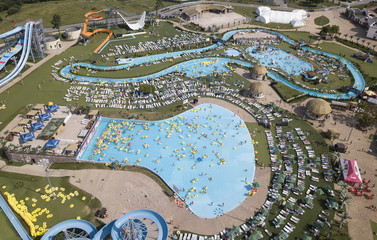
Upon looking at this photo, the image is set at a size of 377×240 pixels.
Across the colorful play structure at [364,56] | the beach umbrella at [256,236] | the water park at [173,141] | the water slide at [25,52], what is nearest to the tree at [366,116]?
the water park at [173,141]

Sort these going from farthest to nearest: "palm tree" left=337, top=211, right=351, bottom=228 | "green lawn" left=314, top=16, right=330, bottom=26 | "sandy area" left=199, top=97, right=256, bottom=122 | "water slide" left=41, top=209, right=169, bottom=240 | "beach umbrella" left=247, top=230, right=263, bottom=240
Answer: "green lawn" left=314, top=16, right=330, bottom=26, "sandy area" left=199, top=97, right=256, bottom=122, "palm tree" left=337, top=211, right=351, bottom=228, "beach umbrella" left=247, top=230, right=263, bottom=240, "water slide" left=41, top=209, right=169, bottom=240

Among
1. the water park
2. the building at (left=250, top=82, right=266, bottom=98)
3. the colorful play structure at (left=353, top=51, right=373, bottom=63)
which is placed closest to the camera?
the water park

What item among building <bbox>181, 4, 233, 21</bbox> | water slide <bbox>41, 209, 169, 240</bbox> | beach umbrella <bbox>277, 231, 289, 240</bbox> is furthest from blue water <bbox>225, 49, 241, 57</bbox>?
water slide <bbox>41, 209, 169, 240</bbox>

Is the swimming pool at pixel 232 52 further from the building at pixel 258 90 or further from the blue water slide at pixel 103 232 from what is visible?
the blue water slide at pixel 103 232

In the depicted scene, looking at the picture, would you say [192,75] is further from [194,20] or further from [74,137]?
[194,20]

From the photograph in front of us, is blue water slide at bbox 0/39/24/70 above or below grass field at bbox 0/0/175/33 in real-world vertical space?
below

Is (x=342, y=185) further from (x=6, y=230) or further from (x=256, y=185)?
(x=6, y=230)

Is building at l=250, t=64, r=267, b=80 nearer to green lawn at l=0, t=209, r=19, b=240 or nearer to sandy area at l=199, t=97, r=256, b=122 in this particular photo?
sandy area at l=199, t=97, r=256, b=122

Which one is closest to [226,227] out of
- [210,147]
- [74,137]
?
[210,147]
